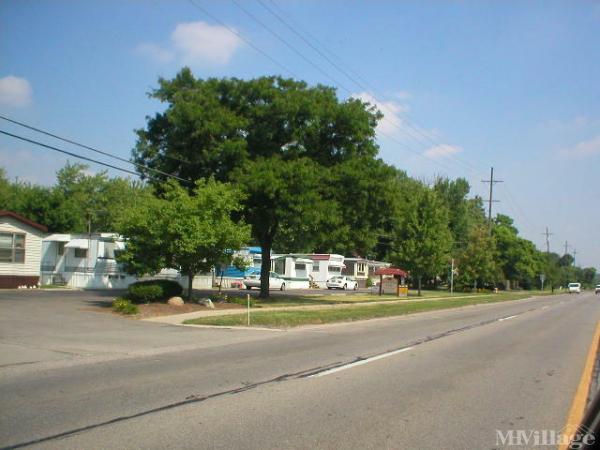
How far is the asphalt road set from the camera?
6785 mm

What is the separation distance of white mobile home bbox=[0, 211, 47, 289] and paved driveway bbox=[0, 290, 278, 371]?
11354 mm

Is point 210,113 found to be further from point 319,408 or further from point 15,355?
point 319,408

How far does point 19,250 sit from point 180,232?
15326mm

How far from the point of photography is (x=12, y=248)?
34.2m

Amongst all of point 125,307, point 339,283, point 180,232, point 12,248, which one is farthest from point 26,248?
point 339,283

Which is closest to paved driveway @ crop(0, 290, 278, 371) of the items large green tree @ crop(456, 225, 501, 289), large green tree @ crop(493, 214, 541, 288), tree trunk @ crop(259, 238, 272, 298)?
tree trunk @ crop(259, 238, 272, 298)

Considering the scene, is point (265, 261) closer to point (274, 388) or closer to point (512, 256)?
point (274, 388)

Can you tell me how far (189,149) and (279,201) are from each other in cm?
553

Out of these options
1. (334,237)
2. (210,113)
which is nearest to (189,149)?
(210,113)

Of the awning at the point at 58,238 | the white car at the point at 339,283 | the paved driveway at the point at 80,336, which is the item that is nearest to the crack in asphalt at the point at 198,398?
the paved driveway at the point at 80,336

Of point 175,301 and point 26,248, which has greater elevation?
point 26,248

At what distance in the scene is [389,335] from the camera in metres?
18.0

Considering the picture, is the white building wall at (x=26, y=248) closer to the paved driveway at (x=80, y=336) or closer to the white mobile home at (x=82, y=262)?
the white mobile home at (x=82, y=262)

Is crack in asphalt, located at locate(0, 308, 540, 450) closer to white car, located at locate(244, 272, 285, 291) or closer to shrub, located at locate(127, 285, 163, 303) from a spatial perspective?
shrub, located at locate(127, 285, 163, 303)
